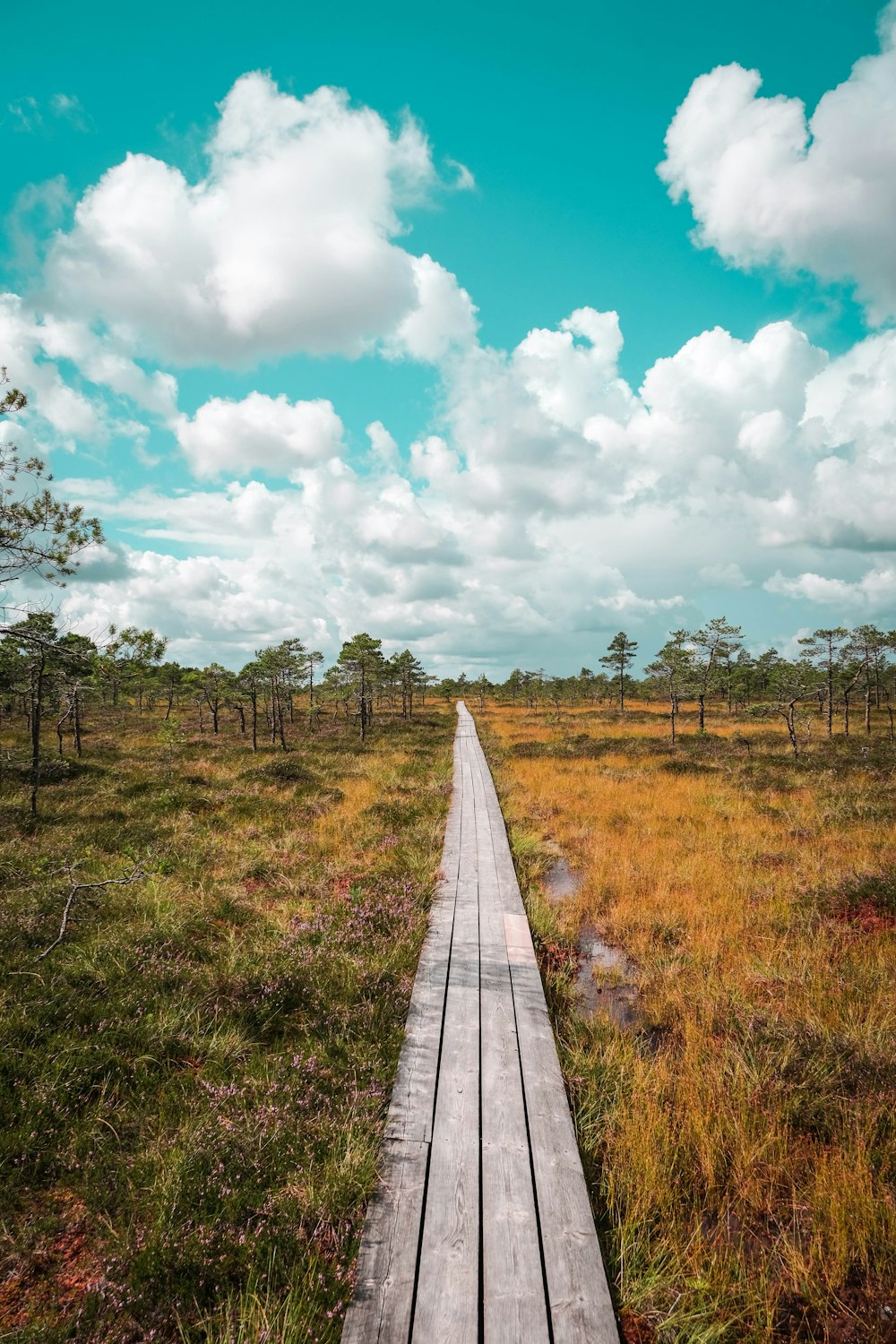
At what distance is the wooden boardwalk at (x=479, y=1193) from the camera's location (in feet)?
8.02

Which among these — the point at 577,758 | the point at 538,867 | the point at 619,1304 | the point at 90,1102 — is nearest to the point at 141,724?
the point at 577,758

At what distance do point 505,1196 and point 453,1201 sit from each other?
0.31m

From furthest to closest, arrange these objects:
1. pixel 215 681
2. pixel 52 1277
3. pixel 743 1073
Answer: pixel 215 681 → pixel 743 1073 → pixel 52 1277

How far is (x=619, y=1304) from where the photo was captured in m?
2.64

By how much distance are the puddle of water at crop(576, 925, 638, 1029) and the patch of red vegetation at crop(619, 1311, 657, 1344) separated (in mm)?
2622

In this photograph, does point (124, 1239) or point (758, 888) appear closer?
point (124, 1239)

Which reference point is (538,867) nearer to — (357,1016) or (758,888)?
(758,888)

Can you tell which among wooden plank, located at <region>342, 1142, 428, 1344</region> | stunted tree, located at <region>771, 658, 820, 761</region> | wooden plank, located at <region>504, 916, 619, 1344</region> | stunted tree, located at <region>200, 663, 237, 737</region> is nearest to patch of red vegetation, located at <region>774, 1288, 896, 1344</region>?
wooden plank, located at <region>504, 916, 619, 1344</region>

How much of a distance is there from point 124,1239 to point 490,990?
11.1 ft

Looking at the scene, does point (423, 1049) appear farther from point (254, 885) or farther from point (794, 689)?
point (794, 689)

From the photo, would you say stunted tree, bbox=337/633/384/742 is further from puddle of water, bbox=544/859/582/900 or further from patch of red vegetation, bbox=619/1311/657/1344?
patch of red vegetation, bbox=619/1311/657/1344

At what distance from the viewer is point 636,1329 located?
255 centimetres

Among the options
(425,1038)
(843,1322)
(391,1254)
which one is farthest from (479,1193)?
(843,1322)

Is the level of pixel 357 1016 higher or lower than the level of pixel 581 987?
higher
